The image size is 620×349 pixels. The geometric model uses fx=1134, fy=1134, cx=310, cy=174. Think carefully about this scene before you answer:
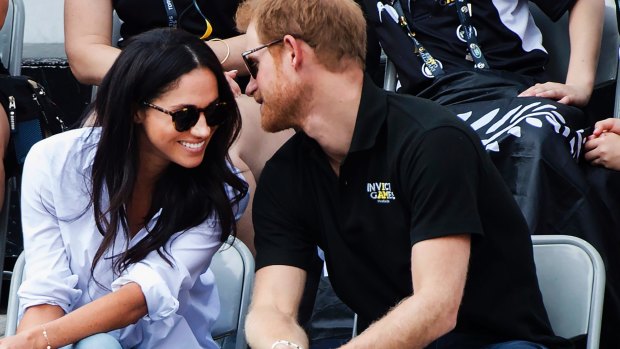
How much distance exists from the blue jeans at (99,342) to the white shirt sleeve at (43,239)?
0.20 meters

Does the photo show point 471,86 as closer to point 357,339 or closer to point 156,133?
point 156,133

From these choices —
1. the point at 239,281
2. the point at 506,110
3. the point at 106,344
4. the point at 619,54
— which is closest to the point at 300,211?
the point at 239,281

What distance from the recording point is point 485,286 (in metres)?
2.73

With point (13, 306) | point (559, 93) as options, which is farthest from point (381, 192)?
point (559, 93)

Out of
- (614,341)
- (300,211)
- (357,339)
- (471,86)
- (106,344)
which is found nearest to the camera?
(357,339)

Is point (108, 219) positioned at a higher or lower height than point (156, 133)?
lower

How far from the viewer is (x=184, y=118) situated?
2951 millimetres

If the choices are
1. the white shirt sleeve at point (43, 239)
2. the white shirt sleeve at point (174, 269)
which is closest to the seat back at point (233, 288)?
the white shirt sleeve at point (174, 269)

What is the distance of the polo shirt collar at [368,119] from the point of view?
2746 mm

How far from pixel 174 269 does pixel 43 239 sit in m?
0.35

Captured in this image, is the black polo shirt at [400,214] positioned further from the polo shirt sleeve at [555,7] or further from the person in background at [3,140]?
the polo shirt sleeve at [555,7]

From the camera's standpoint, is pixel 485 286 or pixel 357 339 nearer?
pixel 357 339

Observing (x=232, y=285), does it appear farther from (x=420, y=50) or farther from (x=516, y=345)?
(x=420, y=50)

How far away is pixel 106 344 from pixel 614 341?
63.8 inches
